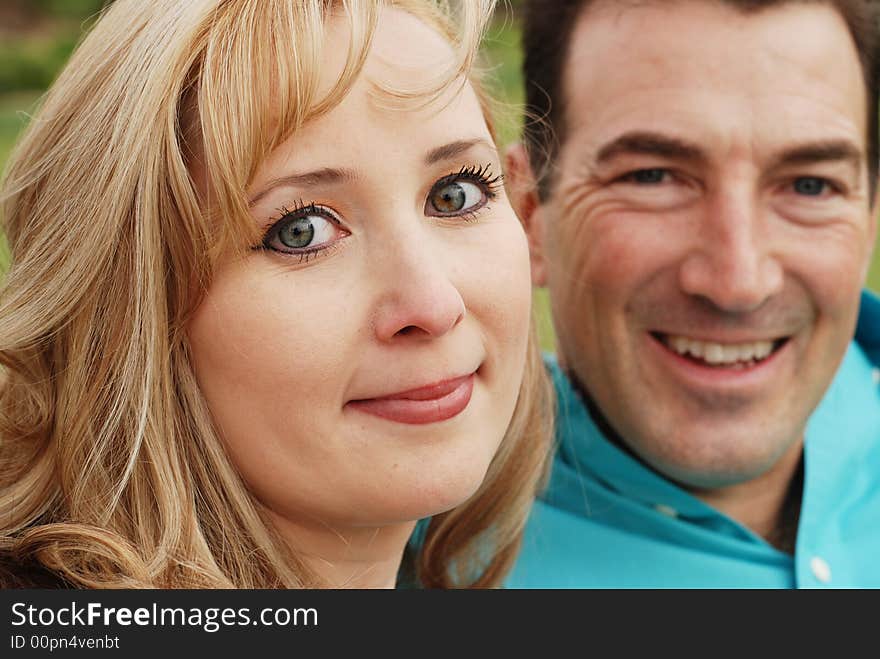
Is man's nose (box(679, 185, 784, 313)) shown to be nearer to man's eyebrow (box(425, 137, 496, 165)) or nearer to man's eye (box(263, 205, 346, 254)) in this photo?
man's eyebrow (box(425, 137, 496, 165))

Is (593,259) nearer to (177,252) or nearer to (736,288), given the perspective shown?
(736,288)

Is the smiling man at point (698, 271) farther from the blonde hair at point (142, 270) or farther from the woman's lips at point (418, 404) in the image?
the woman's lips at point (418, 404)

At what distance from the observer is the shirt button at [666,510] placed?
282cm

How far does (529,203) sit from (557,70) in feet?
1.10

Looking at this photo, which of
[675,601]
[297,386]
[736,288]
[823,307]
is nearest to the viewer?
[297,386]

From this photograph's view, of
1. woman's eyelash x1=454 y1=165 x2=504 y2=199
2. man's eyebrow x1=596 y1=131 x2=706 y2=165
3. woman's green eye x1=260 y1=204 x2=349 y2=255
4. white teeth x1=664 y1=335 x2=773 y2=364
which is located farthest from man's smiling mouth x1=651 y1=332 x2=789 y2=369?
woman's green eye x1=260 y1=204 x2=349 y2=255

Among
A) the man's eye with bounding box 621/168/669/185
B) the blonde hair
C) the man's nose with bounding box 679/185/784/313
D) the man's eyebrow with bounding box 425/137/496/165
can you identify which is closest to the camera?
the blonde hair

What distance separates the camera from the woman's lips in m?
1.84

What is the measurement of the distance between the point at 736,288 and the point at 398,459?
1044 millimetres

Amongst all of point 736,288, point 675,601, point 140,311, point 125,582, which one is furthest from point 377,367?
point 736,288

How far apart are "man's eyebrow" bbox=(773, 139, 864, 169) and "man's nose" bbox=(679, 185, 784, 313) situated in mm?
113

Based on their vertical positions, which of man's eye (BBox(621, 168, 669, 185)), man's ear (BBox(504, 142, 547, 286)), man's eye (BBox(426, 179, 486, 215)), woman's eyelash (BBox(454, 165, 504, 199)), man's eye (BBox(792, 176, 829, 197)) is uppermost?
man's ear (BBox(504, 142, 547, 286))

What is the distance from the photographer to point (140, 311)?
1809 mm

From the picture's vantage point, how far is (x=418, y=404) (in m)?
1.85
